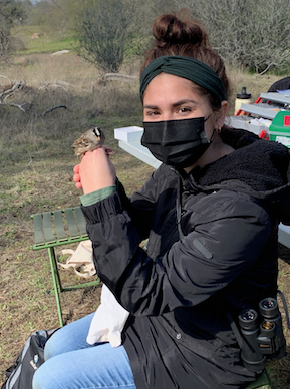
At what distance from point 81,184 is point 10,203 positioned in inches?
158

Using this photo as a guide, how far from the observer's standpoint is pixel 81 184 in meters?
1.48

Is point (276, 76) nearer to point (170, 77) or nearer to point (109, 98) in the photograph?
point (109, 98)

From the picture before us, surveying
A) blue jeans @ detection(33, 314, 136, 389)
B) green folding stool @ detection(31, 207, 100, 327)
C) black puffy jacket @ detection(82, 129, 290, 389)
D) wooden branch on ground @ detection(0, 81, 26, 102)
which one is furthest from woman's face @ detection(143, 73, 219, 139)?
wooden branch on ground @ detection(0, 81, 26, 102)

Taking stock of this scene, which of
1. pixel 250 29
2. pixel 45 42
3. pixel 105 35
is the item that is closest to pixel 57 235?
pixel 105 35

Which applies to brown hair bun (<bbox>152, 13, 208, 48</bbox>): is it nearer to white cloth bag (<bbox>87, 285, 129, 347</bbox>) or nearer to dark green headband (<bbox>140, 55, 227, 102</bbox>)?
dark green headband (<bbox>140, 55, 227, 102</bbox>)

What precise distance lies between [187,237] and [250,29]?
18.9 m

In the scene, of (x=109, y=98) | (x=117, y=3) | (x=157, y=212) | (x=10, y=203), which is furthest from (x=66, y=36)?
(x=157, y=212)

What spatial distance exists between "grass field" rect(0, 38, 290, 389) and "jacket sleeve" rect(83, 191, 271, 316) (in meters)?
1.68

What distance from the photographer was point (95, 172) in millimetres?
1401

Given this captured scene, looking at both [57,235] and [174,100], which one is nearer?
[174,100]

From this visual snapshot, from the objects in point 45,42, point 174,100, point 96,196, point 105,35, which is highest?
point 174,100

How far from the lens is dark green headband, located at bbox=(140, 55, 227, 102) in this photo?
1.36 m

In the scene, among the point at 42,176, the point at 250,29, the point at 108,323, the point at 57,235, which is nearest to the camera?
the point at 108,323

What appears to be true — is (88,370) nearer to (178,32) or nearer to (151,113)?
(151,113)
